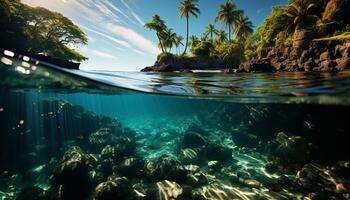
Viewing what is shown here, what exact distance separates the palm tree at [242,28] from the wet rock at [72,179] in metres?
49.0

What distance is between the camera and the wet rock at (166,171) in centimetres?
1074

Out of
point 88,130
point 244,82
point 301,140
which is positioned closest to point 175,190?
→ point 244,82

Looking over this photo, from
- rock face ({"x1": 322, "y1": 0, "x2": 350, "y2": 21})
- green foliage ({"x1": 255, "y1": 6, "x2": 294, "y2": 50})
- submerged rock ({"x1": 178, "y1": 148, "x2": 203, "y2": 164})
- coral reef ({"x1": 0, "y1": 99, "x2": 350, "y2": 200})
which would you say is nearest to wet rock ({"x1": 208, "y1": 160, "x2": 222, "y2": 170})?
coral reef ({"x1": 0, "y1": 99, "x2": 350, "y2": 200})

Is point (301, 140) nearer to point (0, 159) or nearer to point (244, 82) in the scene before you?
point (244, 82)

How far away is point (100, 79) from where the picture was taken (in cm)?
1188

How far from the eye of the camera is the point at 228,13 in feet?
168

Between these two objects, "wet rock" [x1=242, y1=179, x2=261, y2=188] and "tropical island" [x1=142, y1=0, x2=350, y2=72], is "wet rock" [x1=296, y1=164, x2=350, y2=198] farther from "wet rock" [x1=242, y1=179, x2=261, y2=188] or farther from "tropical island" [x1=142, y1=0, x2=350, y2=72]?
"tropical island" [x1=142, y1=0, x2=350, y2=72]

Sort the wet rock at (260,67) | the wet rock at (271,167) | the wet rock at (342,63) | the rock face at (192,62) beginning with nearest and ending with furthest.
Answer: the wet rock at (271,167)
the wet rock at (342,63)
the wet rock at (260,67)
the rock face at (192,62)

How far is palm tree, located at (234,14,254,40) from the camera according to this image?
5050cm

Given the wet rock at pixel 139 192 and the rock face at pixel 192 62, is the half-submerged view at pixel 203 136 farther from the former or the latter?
the rock face at pixel 192 62

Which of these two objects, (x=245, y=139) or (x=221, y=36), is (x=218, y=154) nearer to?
(x=245, y=139)

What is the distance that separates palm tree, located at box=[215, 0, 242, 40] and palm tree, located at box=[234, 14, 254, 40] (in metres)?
1.32

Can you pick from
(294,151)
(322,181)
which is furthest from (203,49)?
(322,181)

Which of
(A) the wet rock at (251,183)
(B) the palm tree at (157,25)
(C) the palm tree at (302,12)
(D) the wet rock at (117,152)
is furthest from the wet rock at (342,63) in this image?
(B) the palm tree at (157,25)
